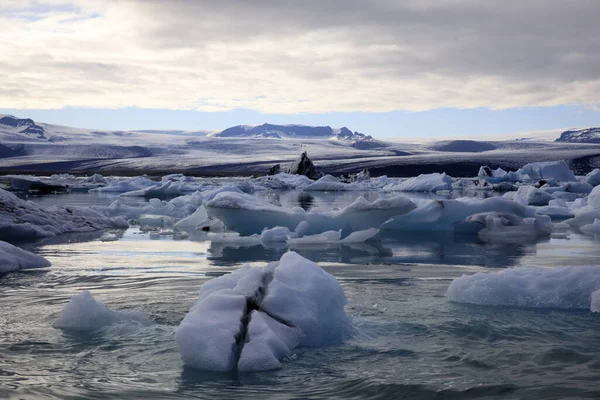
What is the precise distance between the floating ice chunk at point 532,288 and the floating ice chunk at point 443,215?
587cm

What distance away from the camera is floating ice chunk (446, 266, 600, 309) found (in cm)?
450

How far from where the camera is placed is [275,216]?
31.5ft

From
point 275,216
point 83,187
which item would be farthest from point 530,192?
point 83,187

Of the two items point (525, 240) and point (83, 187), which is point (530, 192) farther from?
point (83, 187)

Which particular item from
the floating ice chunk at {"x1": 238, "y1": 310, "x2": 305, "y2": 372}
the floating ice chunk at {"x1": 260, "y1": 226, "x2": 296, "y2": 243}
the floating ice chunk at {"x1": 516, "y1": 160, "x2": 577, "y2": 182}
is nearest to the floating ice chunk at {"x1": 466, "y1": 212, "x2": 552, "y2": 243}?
the floating ice chunk at {"x1": 260, "y1": 226, "x2": 296, "y2": 243}

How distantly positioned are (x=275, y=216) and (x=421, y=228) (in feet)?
8.93

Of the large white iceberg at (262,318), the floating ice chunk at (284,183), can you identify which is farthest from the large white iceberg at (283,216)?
the floating ice chunk at (284,183)

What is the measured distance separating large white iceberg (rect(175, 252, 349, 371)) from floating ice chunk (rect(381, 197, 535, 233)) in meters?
6.65

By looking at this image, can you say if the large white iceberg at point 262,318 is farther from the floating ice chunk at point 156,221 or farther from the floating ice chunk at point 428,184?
the floating ice chunk at point 428,184

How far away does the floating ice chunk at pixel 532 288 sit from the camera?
4496 mm

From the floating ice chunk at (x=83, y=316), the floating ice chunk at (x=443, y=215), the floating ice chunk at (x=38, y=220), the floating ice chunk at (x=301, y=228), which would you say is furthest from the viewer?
the floating ice chunk at (x=443, y=215)

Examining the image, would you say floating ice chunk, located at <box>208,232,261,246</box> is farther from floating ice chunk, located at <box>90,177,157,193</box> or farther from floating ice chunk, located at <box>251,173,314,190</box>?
floating ice chunk, located at <box>251,173,314,190</box>

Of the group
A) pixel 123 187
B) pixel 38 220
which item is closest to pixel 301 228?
pixel 38 220

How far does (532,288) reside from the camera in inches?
181
